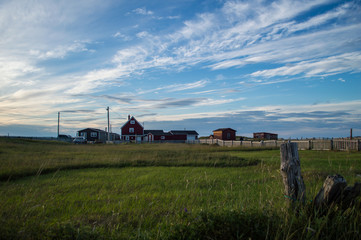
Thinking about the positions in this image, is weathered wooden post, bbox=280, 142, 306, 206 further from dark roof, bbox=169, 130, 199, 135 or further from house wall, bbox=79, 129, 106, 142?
house wall, bbox=79, 129, 106, 142

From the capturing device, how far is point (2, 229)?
4.16 meters

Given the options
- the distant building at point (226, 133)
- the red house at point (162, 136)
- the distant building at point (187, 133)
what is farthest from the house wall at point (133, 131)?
the distant building at point (226, 133)

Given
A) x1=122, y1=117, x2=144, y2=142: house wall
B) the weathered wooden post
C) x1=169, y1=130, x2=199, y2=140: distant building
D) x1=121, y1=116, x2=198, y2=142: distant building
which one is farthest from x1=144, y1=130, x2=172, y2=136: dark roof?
the weathered wooden post

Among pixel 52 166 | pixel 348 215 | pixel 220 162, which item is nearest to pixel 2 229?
pixel 348 215

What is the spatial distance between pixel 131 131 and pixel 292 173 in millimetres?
75895

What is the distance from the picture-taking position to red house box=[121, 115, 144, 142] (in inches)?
3103

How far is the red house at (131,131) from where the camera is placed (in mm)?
78812

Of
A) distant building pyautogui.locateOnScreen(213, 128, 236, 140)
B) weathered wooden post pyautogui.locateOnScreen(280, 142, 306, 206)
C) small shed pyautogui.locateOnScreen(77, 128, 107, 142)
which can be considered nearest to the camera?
weathered wooden post pyautogui.locateOnScreen(280, 142, 306, 206)

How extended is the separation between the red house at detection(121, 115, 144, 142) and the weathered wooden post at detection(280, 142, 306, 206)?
75.4 metres

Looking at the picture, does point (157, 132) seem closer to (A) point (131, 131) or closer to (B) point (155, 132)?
(B) point (155, 132)

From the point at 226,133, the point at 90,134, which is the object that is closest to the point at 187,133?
the point at 226,133

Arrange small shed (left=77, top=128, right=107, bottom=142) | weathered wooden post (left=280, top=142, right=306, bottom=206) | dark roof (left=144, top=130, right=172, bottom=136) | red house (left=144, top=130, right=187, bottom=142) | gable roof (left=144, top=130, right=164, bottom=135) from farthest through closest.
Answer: small shed (left=77, top=128, right=107, bottom=142) < gable roof (left=144, top=130, right=164, bottom=135) < dark roof (left=144, top=130, right=172, bottom=136) < red house (left=144, top=130, right=187, bottom=142) < weathered wooden post (left=280, top=142, right=306, bottom=206)

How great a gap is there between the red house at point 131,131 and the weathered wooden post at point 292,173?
75.4m

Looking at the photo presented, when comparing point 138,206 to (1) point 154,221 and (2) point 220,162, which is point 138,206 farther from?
(2) point 220,162
